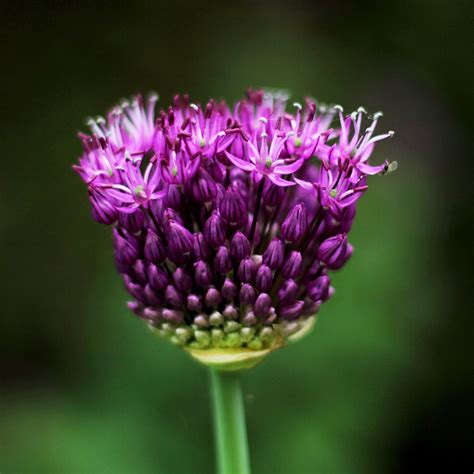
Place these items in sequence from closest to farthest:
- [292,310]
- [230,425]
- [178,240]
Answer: [178,240]
[292,310]
[230,425]

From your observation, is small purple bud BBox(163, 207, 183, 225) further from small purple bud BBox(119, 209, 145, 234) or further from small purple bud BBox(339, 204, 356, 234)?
small purple bud BBox(339, 204, 356, 234)

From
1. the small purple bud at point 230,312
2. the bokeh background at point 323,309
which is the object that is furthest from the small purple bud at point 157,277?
the bokeh background at point 323,309

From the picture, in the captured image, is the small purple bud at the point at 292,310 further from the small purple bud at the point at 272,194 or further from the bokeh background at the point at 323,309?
the bokeh background at the point at 323,309

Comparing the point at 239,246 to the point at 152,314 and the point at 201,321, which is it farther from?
the point at 152,314

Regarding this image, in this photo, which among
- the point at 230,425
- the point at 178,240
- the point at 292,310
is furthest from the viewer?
the point at 230,425

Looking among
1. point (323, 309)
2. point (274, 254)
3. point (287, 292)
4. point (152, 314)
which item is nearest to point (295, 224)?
point (274, 254)

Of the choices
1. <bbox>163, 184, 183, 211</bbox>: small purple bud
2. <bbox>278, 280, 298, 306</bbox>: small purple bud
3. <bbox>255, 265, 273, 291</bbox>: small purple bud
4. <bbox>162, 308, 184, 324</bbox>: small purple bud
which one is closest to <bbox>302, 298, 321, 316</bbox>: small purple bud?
<bbox>278, 280, 298, 306</bbox>: small purple bud
